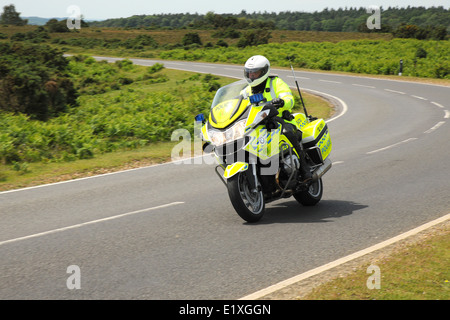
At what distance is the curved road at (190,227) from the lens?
5.71 meters

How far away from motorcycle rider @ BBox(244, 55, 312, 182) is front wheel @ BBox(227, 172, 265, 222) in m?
0.95

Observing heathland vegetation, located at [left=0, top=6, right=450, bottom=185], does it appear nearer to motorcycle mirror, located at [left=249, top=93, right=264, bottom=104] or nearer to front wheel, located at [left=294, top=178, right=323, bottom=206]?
motorcycle mirror, located at [left=249, top=93, right=264, bottom=104]

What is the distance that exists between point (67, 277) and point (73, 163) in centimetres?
802

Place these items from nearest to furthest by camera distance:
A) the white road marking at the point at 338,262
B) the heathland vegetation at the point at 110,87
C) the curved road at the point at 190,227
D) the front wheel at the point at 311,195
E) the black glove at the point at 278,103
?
1. the white road marking at the point at 338,262
2. the curved road at the point at 190,227
3. the black glove at the point at 278,103
4. the front wheel at the point at 311,195
5. the heathland vegetation at the point at 110,87

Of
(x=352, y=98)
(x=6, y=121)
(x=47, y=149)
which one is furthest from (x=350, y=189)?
(x=352, y=98)

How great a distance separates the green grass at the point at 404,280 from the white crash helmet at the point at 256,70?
3.03 meters

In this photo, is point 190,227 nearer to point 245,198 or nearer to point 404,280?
point 245,198

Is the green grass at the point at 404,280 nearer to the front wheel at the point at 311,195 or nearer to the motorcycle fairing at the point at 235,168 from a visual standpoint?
the motorcycle fairing at the point at 235,168

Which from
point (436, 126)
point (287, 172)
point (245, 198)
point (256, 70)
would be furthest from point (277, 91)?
point (436, 126)

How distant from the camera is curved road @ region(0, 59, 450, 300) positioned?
5.71 m

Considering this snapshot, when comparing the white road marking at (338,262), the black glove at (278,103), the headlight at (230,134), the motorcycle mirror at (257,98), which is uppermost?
the motorcycle mirror at (257,98)

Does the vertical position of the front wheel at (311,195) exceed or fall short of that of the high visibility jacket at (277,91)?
it falls short

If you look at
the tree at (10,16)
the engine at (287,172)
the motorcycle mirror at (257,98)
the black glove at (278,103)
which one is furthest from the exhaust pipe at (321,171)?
the tree at (10,16)
